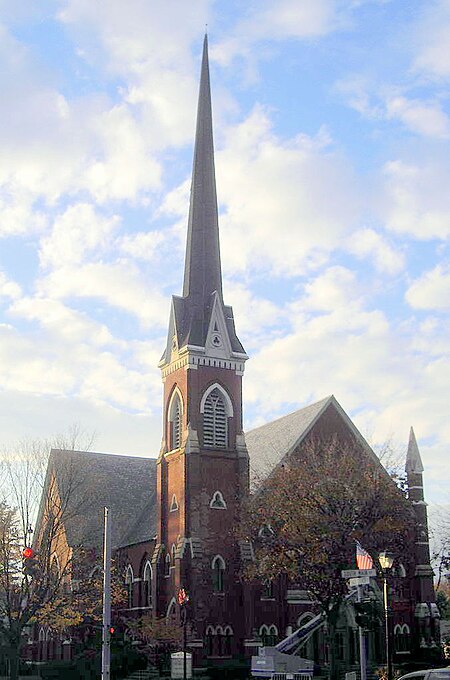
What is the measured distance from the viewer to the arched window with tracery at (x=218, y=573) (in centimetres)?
4853

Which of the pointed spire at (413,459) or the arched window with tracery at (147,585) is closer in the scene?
the arched window with tracery at (147,585)

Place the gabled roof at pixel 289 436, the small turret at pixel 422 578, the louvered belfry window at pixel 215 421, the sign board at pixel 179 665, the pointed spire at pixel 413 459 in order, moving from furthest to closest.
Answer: the pointed spire at pixel 413 459, the gabled roof at pixel 289 436, the louvered belfry window at pixel 215 421, the small turret at pixel 422 578, the sign board at pixel 179 665

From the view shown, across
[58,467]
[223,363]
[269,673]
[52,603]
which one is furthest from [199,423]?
[269,673]

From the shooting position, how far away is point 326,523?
131 ft

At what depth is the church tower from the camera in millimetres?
48156

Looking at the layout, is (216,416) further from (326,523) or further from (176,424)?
(326,523)

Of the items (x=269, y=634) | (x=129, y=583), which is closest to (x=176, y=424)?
(x=129, y=583)

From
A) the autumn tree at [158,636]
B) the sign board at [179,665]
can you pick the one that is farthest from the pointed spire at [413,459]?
the sign board at [179,665]

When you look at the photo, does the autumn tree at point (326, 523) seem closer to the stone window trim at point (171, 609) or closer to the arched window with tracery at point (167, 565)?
the stone window trim at point (171, 609)

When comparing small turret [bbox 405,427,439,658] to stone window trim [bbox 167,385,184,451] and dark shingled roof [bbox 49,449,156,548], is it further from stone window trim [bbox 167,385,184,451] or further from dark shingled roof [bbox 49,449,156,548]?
dark shingled roof [bbox 49,449,156,548]

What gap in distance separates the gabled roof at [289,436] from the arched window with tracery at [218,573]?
480cm

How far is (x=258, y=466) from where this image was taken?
55781mm

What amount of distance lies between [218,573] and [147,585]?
6.83m

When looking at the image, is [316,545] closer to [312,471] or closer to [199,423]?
[312,471]
